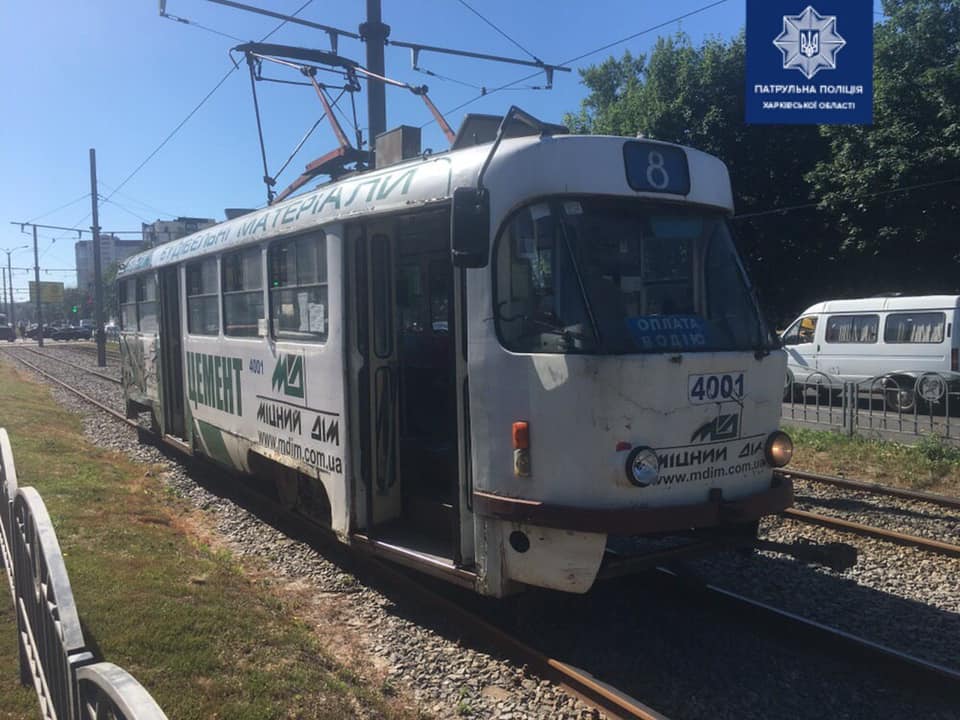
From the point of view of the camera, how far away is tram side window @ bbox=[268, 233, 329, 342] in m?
5.99

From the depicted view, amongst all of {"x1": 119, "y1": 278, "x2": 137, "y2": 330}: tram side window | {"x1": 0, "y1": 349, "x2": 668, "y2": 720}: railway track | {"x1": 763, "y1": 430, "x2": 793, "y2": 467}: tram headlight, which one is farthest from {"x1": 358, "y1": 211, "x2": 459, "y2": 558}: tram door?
{"x1": 119, "y1": 278, "x2": 137, "y2": 330}: tram side window

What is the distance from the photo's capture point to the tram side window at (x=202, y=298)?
843 centimetres

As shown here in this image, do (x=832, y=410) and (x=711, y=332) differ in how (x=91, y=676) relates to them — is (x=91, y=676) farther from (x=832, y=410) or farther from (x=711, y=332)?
(x=832, y=410)

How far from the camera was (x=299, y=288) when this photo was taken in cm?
637

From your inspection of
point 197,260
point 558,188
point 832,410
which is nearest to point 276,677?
point 558,188

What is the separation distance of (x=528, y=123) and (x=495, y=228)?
74 centimetres

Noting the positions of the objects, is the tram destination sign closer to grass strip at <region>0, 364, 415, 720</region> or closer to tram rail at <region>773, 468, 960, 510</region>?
grass strip at <region>0, 364, 415, 720</region>

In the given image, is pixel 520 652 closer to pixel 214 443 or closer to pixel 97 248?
pixel 214 443

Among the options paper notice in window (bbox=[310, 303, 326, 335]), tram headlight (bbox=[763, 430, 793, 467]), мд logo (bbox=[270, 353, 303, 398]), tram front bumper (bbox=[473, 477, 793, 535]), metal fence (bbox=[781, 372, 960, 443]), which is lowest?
metal fence (bbox=[781, 372, 960, 443])

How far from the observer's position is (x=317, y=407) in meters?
6.05

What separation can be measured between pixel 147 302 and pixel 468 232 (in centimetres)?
806

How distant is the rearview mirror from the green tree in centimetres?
1930

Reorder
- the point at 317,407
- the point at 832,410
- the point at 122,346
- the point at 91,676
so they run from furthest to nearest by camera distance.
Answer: the point at 122,346, the point at 832,410, the point at 317,407, the point at 91,676

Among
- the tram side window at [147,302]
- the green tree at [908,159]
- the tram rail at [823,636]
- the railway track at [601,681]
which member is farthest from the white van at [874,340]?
the tram side window at [147,302]
